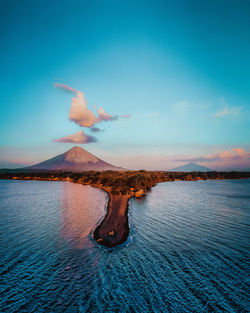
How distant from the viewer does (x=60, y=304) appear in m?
10.4

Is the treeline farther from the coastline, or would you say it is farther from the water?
the water

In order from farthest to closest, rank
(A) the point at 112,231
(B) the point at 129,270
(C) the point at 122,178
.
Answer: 1. (C) the point at 122,178
2. (A) the point at 112,231
3. (B) the point at 129,270

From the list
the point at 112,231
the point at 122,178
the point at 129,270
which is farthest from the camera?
the point at 122,178

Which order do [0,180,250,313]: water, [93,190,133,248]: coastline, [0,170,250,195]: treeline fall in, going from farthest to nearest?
[0,170,250,195]: treeline, [93,190,133,248]: coastline, [0,180,250,313]: water

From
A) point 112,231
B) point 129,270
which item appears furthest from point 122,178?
point 129,270

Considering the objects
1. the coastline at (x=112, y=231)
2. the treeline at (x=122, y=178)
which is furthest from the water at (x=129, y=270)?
the treeline at (x=122, y=178)

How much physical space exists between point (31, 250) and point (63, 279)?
7.42 metres

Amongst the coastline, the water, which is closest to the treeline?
the coastline

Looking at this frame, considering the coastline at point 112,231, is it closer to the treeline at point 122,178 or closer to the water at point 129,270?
the water at point 129,270

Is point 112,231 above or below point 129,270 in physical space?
above

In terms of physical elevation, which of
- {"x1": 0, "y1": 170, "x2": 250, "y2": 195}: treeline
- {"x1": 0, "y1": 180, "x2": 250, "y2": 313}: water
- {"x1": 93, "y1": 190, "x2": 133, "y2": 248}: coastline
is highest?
{"x1": 0, "y1": 170, "x2": 250, "y2": 195}: treeline

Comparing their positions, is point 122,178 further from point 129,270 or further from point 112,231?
point 129,270

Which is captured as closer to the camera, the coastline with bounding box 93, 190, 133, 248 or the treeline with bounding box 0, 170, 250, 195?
the coastline with bounding box 93, 190, 133, 248

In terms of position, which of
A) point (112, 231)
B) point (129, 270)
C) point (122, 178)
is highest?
point (122, 178)
